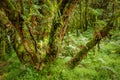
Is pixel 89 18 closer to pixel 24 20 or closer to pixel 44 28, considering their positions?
pixel 44 28

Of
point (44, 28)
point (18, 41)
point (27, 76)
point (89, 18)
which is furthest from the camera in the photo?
point (89, 18)

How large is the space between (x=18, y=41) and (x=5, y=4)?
50.1 inches

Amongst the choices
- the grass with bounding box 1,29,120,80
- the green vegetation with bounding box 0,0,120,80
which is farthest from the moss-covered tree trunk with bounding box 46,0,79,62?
the grass with bounding box 1,29,120,80

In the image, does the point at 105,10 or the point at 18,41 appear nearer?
the point at 18,41

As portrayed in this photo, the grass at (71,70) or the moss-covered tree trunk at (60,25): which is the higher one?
the moss-covered tree trunk at (60,25)

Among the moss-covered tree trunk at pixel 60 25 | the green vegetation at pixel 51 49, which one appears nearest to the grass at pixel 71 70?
the green vegetation at pixel 51 49

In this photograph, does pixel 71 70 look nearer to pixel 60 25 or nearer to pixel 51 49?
pixel 51 49

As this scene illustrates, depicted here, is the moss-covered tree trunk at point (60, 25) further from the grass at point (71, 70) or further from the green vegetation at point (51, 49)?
the grass at point (71, 70)

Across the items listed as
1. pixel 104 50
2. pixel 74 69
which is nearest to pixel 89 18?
pixel 104 50

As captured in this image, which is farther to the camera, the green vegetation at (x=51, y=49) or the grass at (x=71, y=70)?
the grass at (x=71, y=70)

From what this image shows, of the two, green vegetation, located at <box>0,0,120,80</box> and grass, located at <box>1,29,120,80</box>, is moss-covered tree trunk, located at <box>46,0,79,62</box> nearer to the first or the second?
green vegetation, located at <box>0,0,120,80</box>

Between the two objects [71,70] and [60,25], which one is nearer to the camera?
[60,25]

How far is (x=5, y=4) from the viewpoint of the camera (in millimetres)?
5191

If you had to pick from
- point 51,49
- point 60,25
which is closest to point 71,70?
point 51,49
